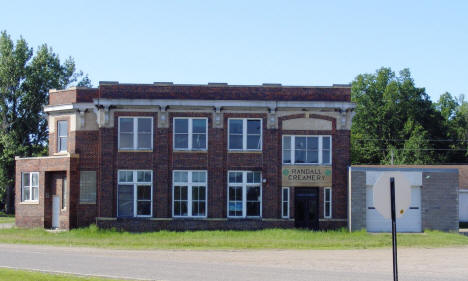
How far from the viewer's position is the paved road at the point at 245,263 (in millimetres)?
19984

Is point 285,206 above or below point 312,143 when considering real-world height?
below

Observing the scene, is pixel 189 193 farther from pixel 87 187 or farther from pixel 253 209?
pixel 87 187

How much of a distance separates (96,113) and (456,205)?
2051 centimetres

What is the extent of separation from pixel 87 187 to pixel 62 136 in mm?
3659

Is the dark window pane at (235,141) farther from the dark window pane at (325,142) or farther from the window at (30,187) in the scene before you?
the window at (30,187)

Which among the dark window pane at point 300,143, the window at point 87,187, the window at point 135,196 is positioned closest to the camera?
the window at point 135,196

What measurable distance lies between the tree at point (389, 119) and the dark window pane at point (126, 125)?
4736cm

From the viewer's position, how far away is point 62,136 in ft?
136

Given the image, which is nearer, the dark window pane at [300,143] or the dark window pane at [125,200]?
the dark window pane at [125,200]

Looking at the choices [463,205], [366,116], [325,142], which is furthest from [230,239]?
[366,116]

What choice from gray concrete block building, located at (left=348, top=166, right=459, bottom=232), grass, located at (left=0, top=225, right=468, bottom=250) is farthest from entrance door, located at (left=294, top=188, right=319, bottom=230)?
gray concrete block building, located at (left=348, top=166, right=459, bottom=232)

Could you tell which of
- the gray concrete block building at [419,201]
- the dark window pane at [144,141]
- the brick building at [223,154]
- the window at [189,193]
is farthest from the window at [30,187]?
the gray concrete block building at [419,201]

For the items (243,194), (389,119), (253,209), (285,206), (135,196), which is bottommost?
(253,209)

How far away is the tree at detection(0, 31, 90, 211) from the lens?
65.0 metres
